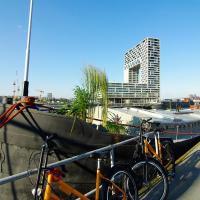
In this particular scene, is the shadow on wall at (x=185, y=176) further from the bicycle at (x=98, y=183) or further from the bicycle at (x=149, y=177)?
the bicycle at (x=98, y=183)

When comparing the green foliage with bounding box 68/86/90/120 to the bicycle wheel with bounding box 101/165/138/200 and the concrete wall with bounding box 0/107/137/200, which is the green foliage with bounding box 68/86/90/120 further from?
the bicycle wheel with bounding box 101/165/138/200

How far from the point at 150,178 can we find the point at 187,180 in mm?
1039

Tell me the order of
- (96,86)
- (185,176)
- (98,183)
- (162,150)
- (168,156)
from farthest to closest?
(96,86) → (162,150) → (168,156) → (185,176) → (98,183)

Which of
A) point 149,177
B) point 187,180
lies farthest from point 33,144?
point 187,180

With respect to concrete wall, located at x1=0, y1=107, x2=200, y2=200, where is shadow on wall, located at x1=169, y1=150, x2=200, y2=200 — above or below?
below

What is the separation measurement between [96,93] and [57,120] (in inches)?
74.4

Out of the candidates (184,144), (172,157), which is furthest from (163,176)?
(184,144)

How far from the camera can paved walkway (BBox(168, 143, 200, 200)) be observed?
15.5 ft

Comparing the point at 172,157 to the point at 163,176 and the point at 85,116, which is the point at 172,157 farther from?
the point at 85,116

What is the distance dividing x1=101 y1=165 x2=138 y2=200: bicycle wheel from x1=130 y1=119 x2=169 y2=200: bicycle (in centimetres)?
25

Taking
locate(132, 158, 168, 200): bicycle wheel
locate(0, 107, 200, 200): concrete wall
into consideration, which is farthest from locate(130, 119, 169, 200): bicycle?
locate(0, 107, 200, 200): concrete wall

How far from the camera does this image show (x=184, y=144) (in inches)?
492

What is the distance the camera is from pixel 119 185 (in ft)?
13.4

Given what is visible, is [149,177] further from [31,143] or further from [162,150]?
[31,143]
